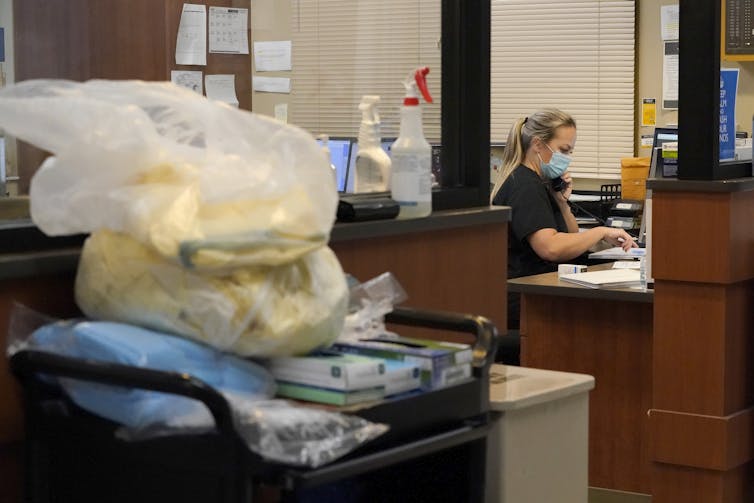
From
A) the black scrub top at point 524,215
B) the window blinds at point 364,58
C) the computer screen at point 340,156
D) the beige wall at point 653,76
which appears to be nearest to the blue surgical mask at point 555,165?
the black scrub top at point 524,215

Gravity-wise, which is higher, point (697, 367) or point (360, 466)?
point (360, 466)

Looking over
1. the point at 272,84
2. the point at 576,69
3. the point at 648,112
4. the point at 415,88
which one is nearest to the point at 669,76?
the point at 648,112

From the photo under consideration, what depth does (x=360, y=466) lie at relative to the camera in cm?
145

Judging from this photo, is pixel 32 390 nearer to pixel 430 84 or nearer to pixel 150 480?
pixel 150 480

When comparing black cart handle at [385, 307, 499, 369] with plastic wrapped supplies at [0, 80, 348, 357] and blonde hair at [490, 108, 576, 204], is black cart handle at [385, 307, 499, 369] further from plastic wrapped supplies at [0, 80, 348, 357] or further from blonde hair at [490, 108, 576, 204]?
blonde hair at [490, 108, 576, 204]

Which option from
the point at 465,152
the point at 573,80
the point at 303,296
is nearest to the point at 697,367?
the point at 465,152

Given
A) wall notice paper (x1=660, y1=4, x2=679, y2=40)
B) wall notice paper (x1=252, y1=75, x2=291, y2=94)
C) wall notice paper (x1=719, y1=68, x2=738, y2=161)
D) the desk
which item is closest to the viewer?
wall notice paper (x1=252, y1=75, x2=291, y2=94)

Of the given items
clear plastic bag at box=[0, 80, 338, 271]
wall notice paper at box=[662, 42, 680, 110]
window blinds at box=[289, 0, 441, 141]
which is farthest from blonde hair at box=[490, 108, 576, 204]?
clear plastic bag at box=[0, 80, 338, 271]

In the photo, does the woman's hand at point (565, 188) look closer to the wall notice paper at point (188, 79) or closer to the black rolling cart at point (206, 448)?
the wall notice paper at point (188, 79)

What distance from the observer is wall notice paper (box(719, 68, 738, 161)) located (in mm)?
3568

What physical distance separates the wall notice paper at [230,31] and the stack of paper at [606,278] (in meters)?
1.47

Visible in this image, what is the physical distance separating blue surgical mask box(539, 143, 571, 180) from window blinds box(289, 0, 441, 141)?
2.38 m

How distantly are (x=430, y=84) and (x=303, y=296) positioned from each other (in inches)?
44.3

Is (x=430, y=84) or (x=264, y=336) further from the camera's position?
(x=430, y=84)
